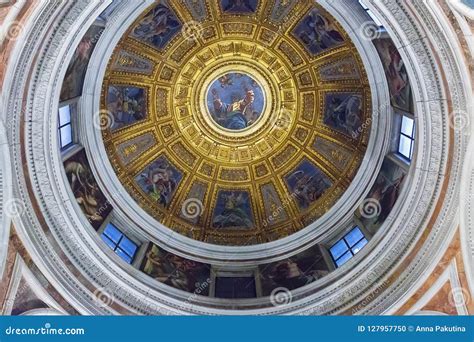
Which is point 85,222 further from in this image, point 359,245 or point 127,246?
point 359,245

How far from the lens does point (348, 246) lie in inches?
645

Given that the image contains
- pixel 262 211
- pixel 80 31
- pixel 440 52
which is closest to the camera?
pixel 440 52

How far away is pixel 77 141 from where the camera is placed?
53.5ft

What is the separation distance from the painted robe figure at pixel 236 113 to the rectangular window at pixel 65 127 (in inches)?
212

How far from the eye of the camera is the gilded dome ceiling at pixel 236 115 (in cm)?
1822

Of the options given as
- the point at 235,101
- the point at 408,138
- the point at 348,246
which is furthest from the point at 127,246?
the point at 408,138

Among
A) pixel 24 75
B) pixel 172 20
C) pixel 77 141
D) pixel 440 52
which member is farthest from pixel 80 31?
pixel 440 52

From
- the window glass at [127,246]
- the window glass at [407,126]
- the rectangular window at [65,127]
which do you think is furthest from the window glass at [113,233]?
the window glass at [407,126]

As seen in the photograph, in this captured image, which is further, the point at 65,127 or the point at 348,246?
the point at 348,246

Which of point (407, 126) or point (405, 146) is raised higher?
point (407, 126)

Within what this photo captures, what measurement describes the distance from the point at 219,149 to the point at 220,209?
194cm

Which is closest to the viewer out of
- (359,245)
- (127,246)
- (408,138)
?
(408,138)

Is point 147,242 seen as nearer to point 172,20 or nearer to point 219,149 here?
point 219,149

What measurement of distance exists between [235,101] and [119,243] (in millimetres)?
5941
